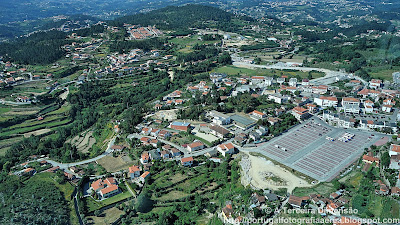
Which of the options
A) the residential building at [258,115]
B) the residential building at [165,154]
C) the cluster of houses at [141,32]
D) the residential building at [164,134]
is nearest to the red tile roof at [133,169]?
the residential building at [165,154]

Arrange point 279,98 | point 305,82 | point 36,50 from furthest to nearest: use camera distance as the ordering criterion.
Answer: point 36,50 → point 305,82 → point 279,98

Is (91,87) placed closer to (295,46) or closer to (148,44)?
(148,44)

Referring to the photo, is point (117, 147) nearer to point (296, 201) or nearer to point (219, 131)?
point (219, 131)

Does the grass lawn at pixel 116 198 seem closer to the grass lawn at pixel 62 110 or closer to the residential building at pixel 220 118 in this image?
the residential building at pixel 220 118

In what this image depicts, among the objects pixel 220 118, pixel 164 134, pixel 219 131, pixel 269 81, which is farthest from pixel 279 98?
pixel 164 134

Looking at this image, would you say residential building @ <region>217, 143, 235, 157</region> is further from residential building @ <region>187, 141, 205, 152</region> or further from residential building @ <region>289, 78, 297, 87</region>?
residential building @ <region>289, 78, 297, 87</region>

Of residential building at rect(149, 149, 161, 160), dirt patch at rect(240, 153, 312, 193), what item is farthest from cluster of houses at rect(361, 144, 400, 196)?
residential building at rect(149, 149, 161, 160)
